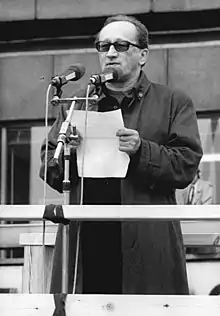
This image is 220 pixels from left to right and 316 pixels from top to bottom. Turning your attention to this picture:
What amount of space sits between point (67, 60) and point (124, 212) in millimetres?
6837

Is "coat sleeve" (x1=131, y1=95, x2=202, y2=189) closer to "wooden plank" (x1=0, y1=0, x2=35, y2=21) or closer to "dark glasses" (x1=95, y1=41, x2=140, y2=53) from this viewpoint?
"dark glasses" (x1=95, y1=41, x2=140, y2=53)

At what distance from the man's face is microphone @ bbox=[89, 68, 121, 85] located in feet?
0.13

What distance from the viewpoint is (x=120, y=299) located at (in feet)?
12.1

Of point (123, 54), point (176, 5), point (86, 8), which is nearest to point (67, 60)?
point (86, 8)

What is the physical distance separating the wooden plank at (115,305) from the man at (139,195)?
20.9 inches

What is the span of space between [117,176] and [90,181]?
17 centimetres

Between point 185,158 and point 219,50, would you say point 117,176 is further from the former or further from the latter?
point 219,50

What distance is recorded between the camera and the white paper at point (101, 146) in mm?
4215

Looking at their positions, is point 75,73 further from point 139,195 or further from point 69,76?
point 139,195

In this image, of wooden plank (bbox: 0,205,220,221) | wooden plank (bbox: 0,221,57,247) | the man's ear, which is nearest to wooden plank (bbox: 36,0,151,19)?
wooden plank (bbox: 0,221,57,247)

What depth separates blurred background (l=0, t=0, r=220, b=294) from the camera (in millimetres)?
10070

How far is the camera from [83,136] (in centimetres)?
423

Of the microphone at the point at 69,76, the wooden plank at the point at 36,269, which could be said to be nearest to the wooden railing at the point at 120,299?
the microphone at the point at 69,76

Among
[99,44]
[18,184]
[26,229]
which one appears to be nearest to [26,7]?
[18,184]
